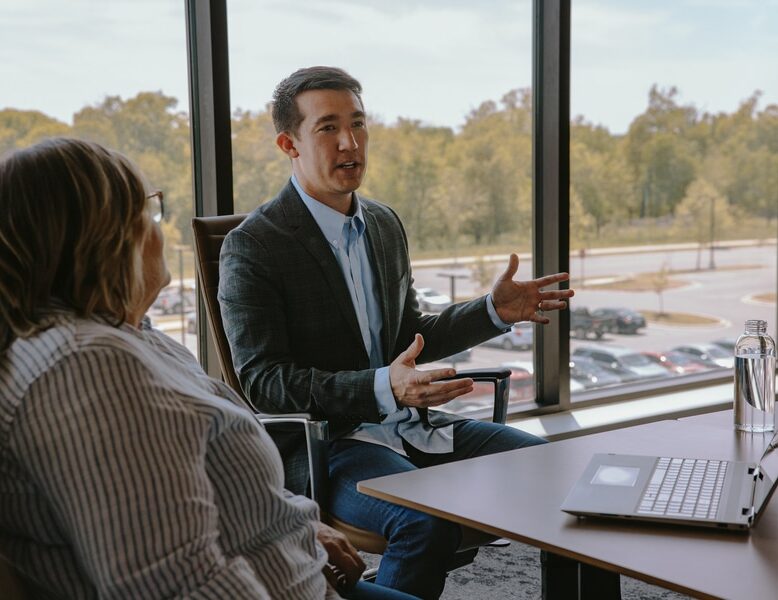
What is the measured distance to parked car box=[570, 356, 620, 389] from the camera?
420 cm

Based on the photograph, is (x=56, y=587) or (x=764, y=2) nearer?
(x=56, y=587)

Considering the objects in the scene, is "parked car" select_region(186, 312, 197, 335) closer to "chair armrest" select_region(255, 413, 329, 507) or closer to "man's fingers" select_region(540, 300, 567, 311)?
"chair armrest" select_region(255, 413, 329, 507)

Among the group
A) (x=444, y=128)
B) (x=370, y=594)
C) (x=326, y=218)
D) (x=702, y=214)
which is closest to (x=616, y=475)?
(x=370, y=594)

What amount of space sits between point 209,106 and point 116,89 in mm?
288

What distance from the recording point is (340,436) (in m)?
2.26

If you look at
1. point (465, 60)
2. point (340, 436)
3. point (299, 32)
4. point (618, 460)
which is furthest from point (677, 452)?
point (465, 60)

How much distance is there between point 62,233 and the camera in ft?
3.76

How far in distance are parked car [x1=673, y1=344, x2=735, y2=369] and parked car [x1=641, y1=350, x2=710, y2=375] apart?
2 centimetres

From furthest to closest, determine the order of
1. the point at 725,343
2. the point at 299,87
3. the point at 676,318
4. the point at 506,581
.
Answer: the point at 725,343 → the point at 676,318 → the point at 506,581 → the point at 299,87

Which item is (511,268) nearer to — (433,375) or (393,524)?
(433,375)

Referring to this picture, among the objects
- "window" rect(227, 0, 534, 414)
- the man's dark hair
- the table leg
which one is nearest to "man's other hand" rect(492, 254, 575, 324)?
the man's dark hair

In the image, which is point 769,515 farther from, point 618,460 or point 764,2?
point 764,2

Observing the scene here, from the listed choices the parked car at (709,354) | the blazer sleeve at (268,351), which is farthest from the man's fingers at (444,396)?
the parked car at (709,354)

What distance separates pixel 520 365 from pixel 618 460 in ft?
8.01
